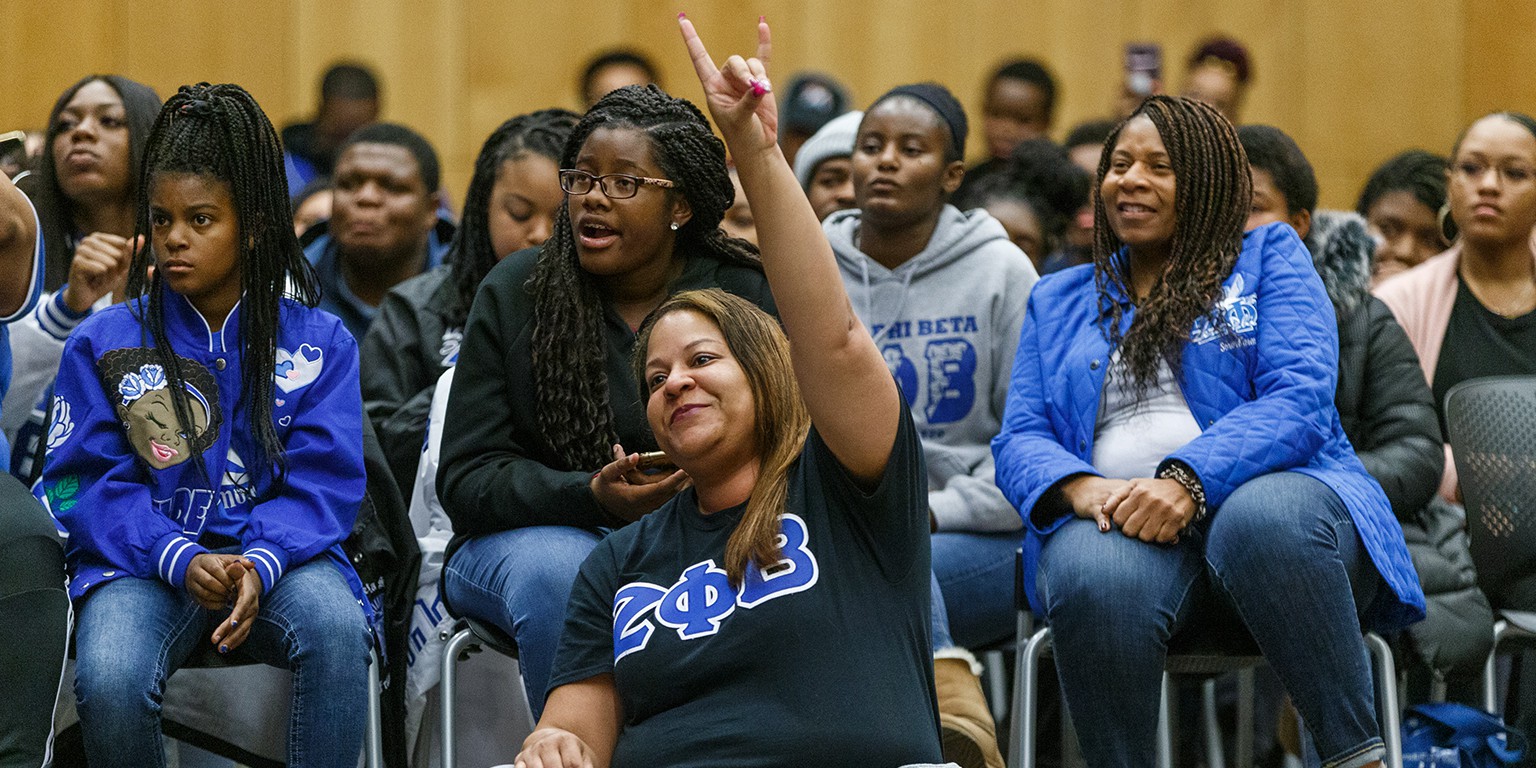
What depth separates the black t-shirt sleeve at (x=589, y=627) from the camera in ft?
7.97

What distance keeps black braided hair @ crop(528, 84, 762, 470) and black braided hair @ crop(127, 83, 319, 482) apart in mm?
449

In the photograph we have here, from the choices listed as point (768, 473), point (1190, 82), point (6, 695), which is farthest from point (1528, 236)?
point (6, 695)

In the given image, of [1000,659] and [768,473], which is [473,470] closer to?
[768,473]

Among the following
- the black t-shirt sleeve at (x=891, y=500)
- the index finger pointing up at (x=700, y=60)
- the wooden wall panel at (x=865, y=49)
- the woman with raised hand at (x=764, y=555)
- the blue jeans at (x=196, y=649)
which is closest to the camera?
the index finger pointing up at (x=700, y=60)

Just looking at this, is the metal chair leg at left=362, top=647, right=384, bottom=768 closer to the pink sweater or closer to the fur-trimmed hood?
the fur-trimmed hood

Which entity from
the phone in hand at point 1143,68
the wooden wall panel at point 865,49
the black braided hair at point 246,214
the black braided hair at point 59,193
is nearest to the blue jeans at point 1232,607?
the black braided hair at point 246,214

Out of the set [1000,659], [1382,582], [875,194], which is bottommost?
[1000,659]

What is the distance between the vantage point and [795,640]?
228cm

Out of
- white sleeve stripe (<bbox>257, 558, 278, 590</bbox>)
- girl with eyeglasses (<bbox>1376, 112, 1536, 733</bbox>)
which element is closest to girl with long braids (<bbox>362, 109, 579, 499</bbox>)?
white sleeve stripe (<bbox>257, 558, 278, 590</bbox>)

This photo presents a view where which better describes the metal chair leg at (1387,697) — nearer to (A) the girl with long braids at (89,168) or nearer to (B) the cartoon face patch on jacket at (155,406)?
(B) the cartoon face patch on jacket at (155,406)

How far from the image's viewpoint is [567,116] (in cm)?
430

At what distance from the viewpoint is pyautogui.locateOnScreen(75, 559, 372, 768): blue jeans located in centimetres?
269

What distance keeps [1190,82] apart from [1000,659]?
2.86m

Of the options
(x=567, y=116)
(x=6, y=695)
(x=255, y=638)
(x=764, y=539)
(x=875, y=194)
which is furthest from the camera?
(x=567, y=116)
